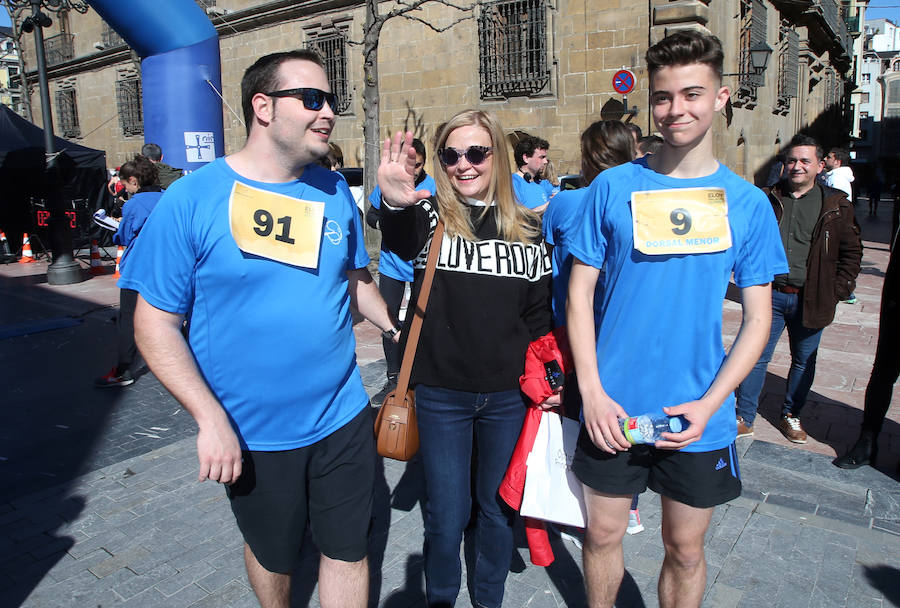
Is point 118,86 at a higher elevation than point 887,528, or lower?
higher

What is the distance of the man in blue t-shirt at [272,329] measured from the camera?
6.38 feet

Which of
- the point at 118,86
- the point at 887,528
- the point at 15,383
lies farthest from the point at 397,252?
the point at 118,86

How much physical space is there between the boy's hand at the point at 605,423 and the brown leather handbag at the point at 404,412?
0.65m

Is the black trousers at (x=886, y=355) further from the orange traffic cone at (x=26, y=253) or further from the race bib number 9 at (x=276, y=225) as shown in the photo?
the orange traffic cone at (x=26, y=253)

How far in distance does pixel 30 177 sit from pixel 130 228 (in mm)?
10876

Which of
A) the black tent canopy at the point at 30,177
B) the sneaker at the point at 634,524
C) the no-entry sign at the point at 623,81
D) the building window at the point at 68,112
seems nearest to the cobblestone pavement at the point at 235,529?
the sneaker at the point at 634,524

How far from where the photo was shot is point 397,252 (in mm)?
2449

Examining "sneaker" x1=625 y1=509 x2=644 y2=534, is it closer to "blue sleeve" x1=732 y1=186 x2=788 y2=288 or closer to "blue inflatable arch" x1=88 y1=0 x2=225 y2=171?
"blue sleeve" x1=732 y1=186 x2=788 y2=288

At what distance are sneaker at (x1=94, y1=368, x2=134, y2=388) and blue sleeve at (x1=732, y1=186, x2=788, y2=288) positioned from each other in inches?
204

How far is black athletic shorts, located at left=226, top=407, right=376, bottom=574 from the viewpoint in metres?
2.12

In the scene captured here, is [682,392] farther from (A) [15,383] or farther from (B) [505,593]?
(A) [15,383]

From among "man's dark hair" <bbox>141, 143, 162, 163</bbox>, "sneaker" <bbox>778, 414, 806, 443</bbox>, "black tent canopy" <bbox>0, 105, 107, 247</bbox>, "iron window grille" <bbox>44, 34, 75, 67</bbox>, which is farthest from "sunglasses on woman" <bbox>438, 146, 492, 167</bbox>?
"iron window grille" <bbox>44, 34, 75, 67</bbox>

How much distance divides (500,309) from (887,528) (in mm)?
2389

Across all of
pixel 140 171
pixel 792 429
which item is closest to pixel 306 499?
pixel 792 429
